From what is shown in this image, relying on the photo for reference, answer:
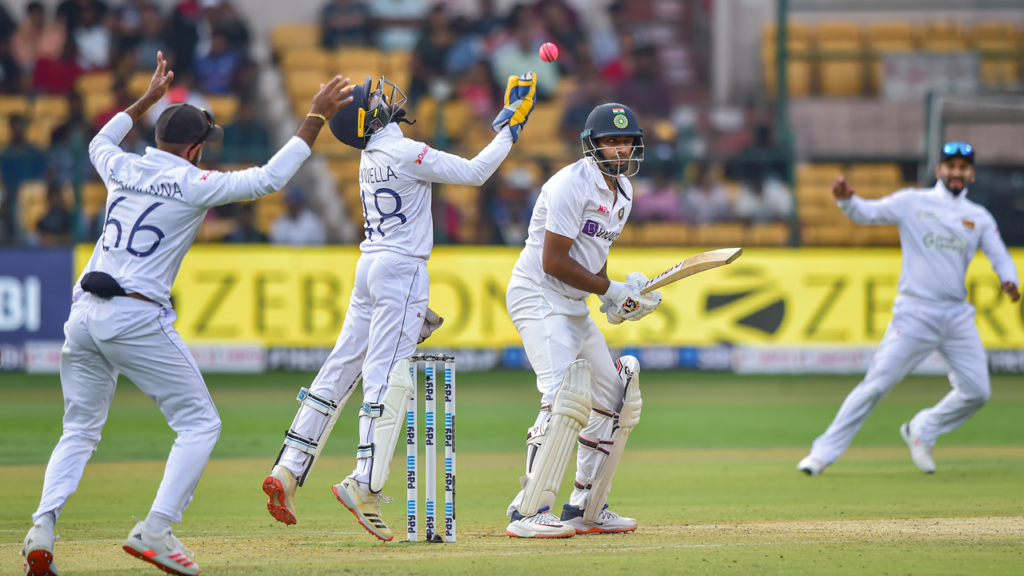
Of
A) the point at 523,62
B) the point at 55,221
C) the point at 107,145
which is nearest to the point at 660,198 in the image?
the point at 523,62

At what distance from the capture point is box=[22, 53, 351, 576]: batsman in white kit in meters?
5.32

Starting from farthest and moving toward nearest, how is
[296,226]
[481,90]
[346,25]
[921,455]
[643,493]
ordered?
[346,25] < [481,90] < [296,226] < [921,455] < [643,493]

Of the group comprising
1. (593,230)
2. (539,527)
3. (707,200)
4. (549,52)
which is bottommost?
(539,527)

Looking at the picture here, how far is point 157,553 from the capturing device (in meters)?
5.17

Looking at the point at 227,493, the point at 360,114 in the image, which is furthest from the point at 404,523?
the point at 360,114

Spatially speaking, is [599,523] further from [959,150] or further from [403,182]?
[959,150]

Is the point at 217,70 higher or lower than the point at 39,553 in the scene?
higher

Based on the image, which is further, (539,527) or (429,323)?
(429,323)

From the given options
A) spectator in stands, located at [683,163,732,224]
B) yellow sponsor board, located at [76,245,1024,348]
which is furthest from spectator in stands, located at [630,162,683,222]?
yellow sponsor board, located at [76,245,1024,348]

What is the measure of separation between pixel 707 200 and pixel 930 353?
24.7 feet

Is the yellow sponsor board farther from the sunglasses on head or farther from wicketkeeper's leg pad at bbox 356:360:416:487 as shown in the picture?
wicketkeeper's leg pad at bbox 356:360:416:487

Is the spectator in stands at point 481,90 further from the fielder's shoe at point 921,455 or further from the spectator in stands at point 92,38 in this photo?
the fielder's shoe at point 921,455

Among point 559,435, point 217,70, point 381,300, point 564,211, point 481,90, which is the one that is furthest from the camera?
point 217,70

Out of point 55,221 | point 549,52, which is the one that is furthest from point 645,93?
point 549,52
